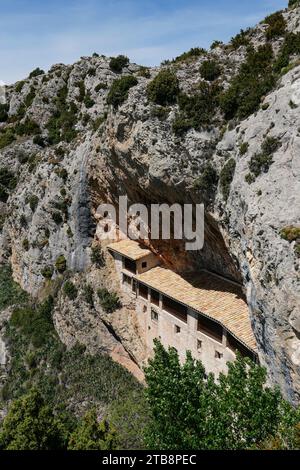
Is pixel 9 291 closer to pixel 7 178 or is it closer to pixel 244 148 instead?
pixel 7 178

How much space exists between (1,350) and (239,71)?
4054cm

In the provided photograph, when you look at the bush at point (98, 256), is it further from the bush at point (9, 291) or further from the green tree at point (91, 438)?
the green tree at point (91, 438)

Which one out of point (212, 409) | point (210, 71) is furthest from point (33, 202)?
point (212, 409)

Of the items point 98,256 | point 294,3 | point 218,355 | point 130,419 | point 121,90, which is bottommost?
point 130,419

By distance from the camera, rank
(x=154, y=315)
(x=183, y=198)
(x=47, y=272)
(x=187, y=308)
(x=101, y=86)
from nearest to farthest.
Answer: (x=183, y=198)
(x=187, y=308)
(x=154, y=315)
(x=47, y=272)
(x=101, y=86)

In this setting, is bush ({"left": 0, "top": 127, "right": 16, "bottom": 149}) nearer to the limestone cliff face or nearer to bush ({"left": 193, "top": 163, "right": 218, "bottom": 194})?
the limestone cliff face

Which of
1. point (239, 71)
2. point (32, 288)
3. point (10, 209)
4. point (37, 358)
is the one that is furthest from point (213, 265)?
point (10, 209)

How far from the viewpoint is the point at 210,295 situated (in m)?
30.9

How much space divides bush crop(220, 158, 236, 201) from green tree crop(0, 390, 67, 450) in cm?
1723

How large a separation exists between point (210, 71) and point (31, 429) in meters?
26.6

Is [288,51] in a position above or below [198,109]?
above

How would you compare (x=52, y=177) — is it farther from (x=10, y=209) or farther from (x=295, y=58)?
(x=295, y=58)

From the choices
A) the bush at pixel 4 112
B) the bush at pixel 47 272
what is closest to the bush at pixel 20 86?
the bush at pixel 4 112

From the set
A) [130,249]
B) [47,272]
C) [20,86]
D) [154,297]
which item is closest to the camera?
[154,297]
